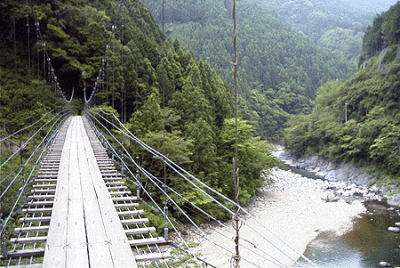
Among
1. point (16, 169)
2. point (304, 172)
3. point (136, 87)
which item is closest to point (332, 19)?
point (304, 172)

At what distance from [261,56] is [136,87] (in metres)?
54.8

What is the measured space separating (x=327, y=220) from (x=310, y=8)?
559 feet

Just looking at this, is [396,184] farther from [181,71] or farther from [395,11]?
[395,11]

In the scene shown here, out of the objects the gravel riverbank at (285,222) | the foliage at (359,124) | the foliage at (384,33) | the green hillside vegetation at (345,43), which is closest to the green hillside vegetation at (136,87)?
the gravel riverbank at (285,222)

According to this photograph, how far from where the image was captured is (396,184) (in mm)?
19328

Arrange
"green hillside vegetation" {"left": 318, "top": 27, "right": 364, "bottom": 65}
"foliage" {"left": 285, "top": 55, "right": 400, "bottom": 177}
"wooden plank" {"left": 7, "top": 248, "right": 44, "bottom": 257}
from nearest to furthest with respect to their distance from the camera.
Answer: "wooden plank" {"left": 7, "top": 248, "right": 44, "bottom": 257} < "foliage" {"left": 285, "top": 55, "right": 400, "bottom": 177} < "green hillside vegetation" {"left": 318, "top": 27, "right": 364, "bottom": 65}

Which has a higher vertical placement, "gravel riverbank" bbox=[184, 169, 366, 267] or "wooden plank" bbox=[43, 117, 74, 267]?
"wooden plank" bbox=[43, 117, 74, 267]

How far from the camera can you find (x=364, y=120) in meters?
28.8

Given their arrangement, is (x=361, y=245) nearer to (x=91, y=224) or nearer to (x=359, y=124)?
(x=91, y=224)

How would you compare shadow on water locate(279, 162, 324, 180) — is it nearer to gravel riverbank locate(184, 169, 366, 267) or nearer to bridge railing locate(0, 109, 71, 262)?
gravel riverbank locate(184, 169, 366, 267)

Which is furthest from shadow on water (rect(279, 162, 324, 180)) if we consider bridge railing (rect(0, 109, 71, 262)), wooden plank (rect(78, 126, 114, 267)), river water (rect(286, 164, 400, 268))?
wooden plank (rect(78, 126, 114, 267))

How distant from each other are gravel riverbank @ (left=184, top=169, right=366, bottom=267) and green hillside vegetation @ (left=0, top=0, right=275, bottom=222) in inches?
60.8

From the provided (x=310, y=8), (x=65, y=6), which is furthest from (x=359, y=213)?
(x=310, y=8)

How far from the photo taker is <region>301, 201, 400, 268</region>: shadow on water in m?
10.8
